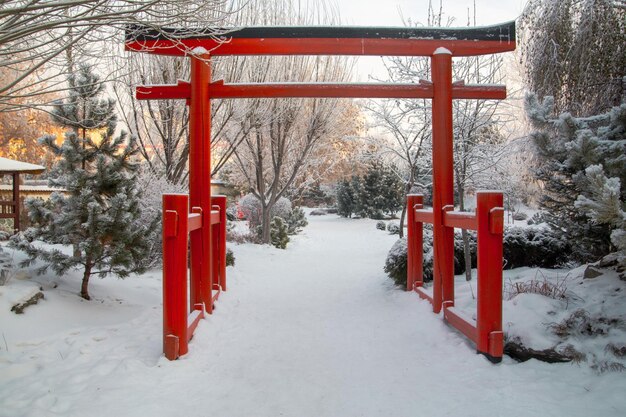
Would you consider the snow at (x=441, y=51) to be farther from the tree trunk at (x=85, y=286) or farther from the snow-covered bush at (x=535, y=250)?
the tree trunk at (x=85, y=286)

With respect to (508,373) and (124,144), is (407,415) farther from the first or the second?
(124,144)

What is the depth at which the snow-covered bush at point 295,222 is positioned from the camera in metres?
16.9

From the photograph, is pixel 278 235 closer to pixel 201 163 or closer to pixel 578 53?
pixel 201 163

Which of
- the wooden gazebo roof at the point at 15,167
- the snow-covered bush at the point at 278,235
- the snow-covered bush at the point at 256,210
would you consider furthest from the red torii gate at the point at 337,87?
the snow-covered bush at the point at 256,210

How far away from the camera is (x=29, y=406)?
108 inches

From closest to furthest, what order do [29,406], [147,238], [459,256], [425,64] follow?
[29,406] < [147,238] < [459,256] < [425,64]

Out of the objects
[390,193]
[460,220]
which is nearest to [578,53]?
[460,220]

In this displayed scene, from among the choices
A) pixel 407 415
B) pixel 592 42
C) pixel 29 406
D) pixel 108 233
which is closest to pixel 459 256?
pixel 592 42

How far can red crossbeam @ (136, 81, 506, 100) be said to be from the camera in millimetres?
5234

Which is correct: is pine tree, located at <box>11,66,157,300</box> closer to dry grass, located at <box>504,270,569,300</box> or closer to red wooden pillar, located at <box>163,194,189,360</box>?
red wooden pillar, located at <box>163,194,189,360</box>

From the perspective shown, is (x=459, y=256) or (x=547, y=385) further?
(x=459, y=256)

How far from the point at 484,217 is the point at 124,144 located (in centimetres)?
410

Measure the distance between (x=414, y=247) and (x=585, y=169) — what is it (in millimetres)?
2732

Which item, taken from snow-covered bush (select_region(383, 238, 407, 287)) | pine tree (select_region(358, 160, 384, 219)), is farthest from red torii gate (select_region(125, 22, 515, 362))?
pine tree (select_region(358, 160, 384, 219))
